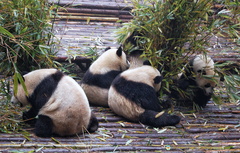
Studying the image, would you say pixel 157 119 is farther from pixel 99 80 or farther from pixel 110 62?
pixel 110 62

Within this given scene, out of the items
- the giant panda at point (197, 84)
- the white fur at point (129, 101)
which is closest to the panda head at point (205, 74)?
the giant panda at point (197, 84)

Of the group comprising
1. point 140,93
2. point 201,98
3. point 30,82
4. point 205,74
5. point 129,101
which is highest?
point 30,82

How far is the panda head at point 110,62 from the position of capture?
5872mm

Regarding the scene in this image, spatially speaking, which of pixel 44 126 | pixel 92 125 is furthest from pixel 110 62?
pixel 44 126

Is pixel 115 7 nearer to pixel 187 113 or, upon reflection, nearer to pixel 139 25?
pixel 139 25

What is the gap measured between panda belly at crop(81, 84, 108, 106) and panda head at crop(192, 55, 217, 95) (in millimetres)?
1459

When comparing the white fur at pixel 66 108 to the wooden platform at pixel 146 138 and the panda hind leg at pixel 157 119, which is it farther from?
the panda hind leg at pixel 157 119

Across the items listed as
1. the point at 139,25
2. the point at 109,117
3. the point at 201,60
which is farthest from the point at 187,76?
the point at 109,117

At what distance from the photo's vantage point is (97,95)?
5.65 m

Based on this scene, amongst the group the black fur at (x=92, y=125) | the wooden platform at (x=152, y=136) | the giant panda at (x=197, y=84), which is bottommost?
the wooden platform at (x=152, y=136)

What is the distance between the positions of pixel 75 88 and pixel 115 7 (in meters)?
4.54

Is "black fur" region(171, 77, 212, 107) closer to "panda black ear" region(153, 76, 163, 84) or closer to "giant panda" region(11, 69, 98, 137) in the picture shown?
"panda black ear" region(153, 76, 163, 84)

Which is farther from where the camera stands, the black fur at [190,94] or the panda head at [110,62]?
the panda head at [110,62]

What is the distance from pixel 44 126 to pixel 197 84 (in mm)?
2646
